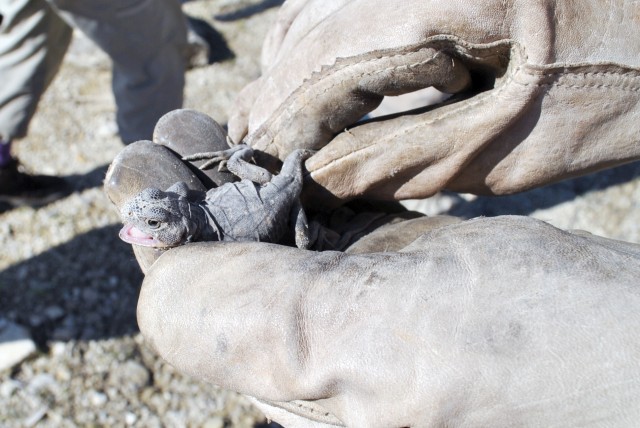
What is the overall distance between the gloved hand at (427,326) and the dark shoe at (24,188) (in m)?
3.33

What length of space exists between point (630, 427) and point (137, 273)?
341cm

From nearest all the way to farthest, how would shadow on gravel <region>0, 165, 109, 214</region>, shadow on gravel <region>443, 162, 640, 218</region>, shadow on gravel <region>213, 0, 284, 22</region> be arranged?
shadow on gravel <region>443, 162, 640, 218</region> < shadow on gravel <region>0, 165, 109, 214</region> < shadow on gravel <region>213, 0, 284, 22</region>

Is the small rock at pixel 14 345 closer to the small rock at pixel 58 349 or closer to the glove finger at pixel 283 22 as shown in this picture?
the small rock at pixel 58 349

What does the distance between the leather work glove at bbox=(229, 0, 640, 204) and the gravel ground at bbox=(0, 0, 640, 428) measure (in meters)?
1.89

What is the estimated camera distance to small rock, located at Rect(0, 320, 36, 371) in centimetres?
348

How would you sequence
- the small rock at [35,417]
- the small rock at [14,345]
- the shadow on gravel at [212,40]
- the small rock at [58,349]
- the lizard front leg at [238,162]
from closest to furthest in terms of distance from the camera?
1. the lizard front leg at [238,162]
2. the small rock at [35,417]
3. the small rock at [14,345]
4. the small rock at [58,349]
5. the shadow on gravel at [212,40]

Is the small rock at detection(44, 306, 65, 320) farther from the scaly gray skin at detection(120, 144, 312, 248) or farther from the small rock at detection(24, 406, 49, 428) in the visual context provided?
the scaly gray skin at detection(120, 144, 312, 248)

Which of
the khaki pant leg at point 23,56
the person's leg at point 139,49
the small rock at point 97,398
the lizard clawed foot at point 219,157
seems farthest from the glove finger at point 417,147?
the khaki pant leg at point 23,56

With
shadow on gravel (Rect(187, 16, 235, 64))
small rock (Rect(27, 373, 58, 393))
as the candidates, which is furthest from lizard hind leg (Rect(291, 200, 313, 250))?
shadow on gravel (Rect(187, 16, 235, 64))

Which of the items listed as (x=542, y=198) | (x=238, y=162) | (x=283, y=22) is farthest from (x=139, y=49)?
(x=542, y=198)

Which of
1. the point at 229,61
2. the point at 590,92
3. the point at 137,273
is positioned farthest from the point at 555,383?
the point at 229,61

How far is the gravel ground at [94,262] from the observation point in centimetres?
337

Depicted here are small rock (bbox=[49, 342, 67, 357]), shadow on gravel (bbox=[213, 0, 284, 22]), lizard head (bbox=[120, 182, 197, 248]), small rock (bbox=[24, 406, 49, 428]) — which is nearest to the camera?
lizard head (bbox=[120, 182, 197, 248])

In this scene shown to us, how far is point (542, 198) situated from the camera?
4.43 meters
